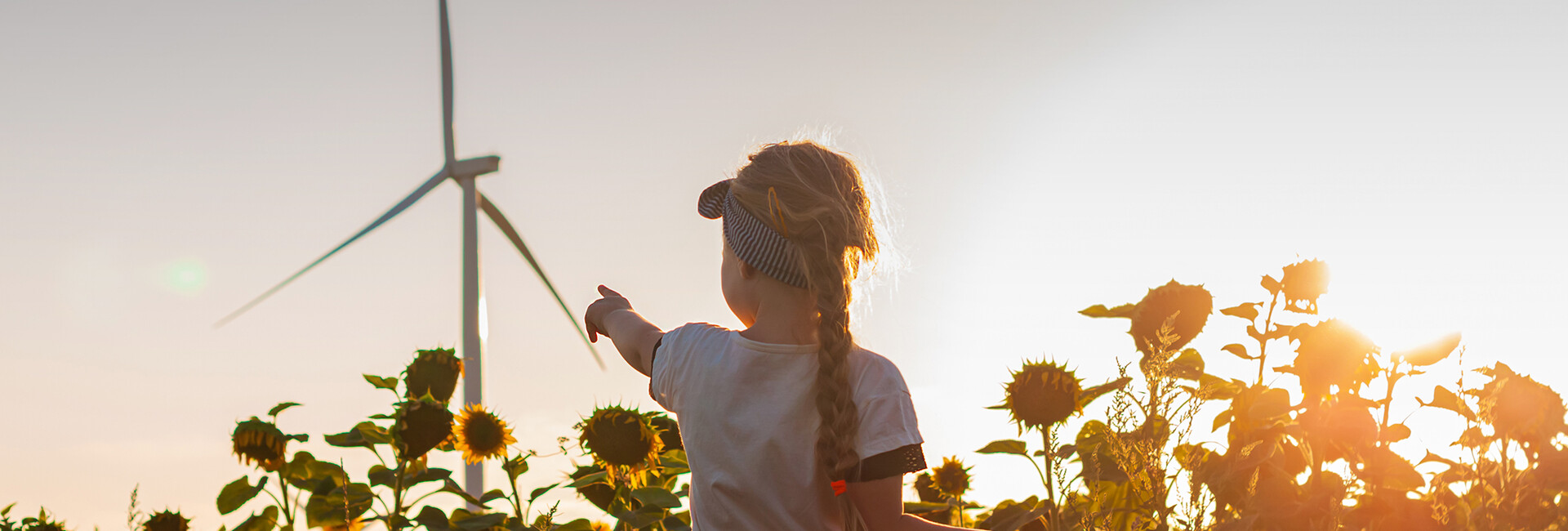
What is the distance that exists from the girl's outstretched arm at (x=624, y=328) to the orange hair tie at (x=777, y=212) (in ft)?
1.82

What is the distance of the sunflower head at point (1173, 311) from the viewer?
305 cm

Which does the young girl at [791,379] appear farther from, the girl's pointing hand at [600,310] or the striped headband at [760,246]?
the girl's pointing hand at [600,310]

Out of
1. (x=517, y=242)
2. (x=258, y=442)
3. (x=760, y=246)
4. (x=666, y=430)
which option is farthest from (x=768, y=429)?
(x=517, y=242)

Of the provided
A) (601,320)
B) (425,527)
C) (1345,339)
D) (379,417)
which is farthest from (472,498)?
(1345,339)

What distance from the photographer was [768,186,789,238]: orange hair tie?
269cm

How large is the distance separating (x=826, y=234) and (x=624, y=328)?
73 cm

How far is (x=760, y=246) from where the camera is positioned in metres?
2.75

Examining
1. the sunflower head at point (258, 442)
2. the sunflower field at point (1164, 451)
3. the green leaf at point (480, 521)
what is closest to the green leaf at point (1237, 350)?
the sunflower field at point (1164, 451)

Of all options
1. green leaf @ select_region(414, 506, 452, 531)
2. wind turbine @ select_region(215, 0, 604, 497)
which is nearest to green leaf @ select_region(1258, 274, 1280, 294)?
green leaf @ select_region(414, 506, 452, 531)

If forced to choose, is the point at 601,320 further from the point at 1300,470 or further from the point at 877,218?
the point at 1300,470

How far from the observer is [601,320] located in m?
3.28

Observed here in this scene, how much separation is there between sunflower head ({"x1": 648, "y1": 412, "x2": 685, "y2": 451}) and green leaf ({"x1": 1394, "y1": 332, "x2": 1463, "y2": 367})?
1995 millimetres

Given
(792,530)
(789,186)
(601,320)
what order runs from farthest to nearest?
(601,320)
(789,186)
(792,530)

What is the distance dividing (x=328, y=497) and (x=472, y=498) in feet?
1.70
